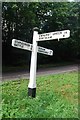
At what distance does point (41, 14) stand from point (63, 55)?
8.82ft

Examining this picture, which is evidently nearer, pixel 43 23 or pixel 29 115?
pixel 29 115

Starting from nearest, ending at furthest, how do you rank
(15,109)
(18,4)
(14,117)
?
1. (14,117)
2. (15,109)
3. (18,4)

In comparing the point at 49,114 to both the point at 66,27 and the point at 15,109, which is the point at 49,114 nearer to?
the point at 15,109

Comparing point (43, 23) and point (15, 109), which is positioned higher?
point (43, 23)

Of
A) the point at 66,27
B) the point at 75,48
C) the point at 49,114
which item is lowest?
the point at 49,114

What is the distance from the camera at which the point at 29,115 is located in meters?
3.01

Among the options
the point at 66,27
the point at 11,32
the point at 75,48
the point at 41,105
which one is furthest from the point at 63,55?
the point at 41,105

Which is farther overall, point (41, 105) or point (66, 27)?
point (66, 27)

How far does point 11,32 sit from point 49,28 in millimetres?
1491

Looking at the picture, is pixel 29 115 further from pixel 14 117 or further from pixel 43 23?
pixel 43 23

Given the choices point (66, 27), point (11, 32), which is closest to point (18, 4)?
point (11, 32)

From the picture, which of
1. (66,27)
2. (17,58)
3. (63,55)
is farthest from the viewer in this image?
(63,55)

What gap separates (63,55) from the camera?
10930 mm

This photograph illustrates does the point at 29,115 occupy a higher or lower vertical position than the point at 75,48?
lower
